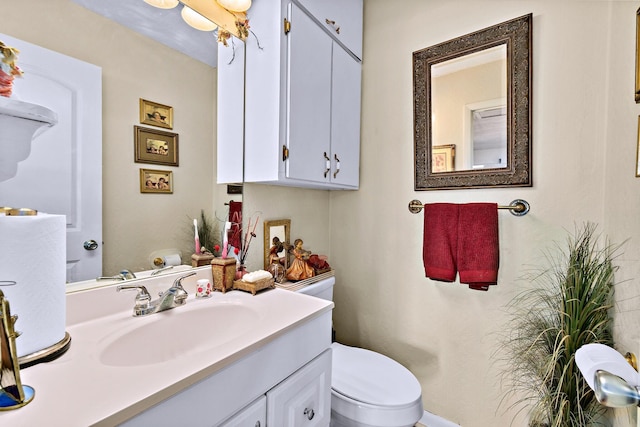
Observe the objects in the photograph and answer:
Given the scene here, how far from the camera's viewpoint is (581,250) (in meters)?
1.07

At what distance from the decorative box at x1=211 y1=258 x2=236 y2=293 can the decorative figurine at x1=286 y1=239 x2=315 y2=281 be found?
1.11ft

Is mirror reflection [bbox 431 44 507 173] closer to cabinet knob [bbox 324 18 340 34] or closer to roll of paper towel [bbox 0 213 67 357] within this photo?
cabinet knob [bbox 324 18 340 34]

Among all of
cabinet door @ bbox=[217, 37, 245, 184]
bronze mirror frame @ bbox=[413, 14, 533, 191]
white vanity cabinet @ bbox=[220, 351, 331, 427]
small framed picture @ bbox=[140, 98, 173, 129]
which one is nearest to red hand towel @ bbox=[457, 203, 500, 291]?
bronze mirror frame @ bbox=[413, 14, 533, 191]

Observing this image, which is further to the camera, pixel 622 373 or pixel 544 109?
pixel 544 109

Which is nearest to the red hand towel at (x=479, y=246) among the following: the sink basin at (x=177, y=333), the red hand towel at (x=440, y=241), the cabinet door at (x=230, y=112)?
the red hand towel at (x=440, y=241)

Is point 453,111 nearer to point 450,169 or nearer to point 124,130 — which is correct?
point 450,169

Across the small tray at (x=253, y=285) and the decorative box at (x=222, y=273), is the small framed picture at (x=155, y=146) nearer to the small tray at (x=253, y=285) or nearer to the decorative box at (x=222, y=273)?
the decorative box at (x=222, y=273)

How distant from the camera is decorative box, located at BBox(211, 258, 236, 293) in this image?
1.21 m

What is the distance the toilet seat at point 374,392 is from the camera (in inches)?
43.8

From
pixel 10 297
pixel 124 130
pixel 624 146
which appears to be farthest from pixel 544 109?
pixel 10 297

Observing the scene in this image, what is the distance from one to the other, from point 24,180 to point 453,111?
1672 millimetres

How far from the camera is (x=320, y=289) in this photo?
5.07 feet

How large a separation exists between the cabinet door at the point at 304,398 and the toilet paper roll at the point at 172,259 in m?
0.63

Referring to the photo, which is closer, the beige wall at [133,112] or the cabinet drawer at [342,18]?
the beige wall at [133,112]
